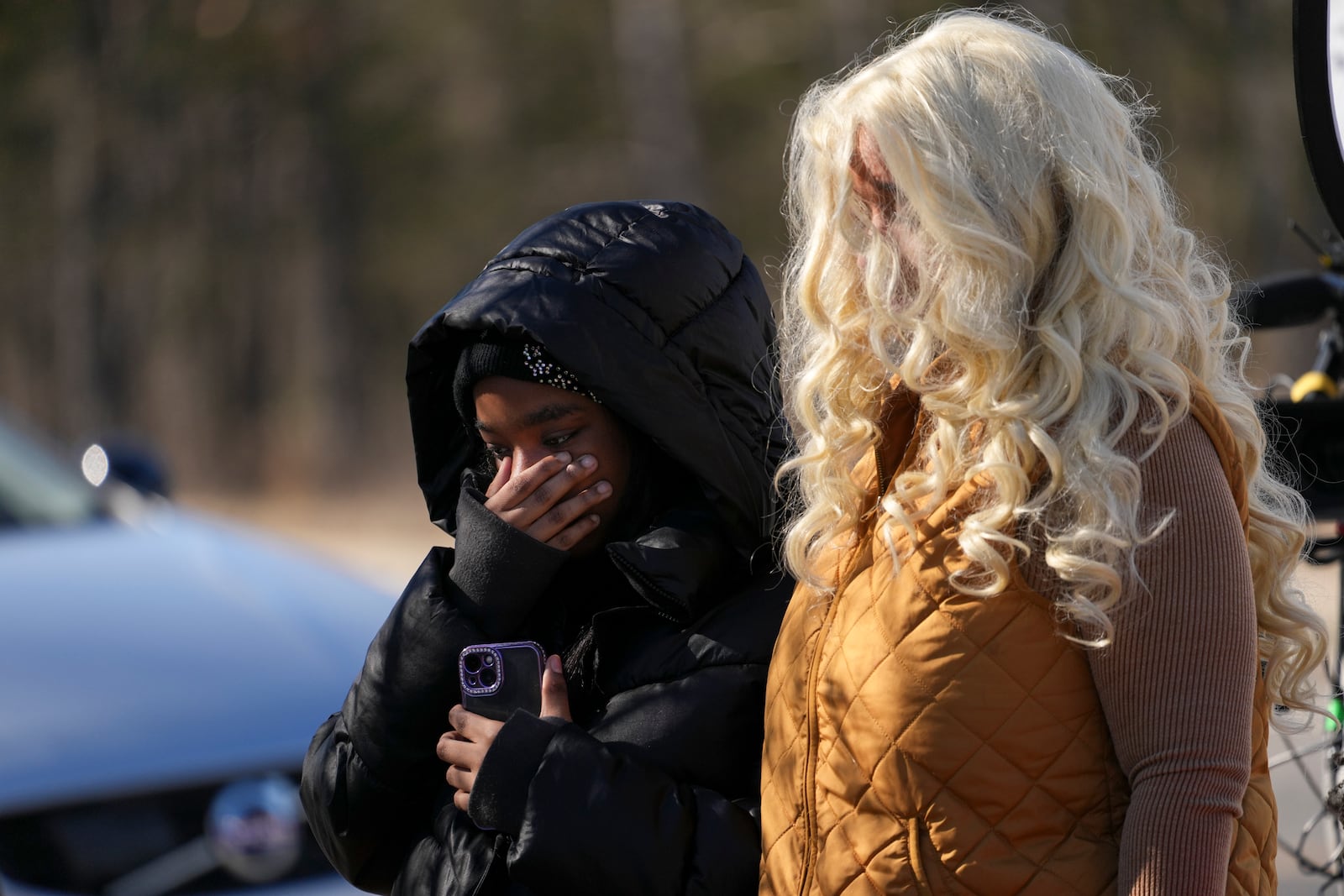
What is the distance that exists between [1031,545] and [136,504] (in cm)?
388

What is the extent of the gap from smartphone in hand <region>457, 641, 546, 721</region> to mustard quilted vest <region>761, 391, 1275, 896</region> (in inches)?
20.1

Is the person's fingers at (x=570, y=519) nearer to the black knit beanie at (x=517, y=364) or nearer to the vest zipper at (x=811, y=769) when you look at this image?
the black knit beanie at (x=517, y=364)

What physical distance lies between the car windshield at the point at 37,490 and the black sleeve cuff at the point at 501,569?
286 cm

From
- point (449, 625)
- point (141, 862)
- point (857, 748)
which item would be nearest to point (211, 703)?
point (141, 862)

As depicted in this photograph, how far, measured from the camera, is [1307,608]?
167 cm

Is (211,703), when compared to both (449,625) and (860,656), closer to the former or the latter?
Answer: (449,625)

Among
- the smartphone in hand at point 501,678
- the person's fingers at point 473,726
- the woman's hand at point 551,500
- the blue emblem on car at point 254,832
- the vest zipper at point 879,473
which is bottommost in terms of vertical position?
the blue emblem on car at point 254,832

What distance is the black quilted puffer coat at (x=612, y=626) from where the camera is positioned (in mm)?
1797

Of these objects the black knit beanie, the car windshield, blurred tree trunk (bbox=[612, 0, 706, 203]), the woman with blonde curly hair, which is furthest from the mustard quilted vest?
blurred tree trunk (bbox=[612, 0, 706, 203])

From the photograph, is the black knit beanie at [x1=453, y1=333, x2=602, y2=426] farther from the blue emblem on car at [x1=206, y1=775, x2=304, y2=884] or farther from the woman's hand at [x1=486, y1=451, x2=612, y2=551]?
the blue emblem on car at [x1=206, y1=775, x2=304, y2=884]

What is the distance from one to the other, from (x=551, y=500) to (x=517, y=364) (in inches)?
8.2

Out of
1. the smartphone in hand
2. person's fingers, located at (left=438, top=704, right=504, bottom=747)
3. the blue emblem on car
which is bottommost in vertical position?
the blue emblem on car

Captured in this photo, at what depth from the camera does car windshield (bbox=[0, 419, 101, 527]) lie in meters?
4.47

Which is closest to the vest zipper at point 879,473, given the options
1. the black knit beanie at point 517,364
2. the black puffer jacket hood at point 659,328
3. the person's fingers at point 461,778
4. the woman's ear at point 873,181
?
the woman's ear at point 873,181
